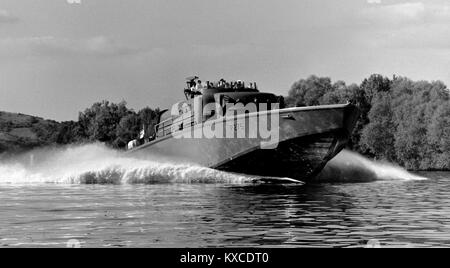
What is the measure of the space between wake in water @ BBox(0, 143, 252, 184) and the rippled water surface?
8118mm

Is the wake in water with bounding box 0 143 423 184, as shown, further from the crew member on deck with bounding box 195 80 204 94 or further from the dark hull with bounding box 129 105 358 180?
the crew member on deck with bounding box 195 80 204 94

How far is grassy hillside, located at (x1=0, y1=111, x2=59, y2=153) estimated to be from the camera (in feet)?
436

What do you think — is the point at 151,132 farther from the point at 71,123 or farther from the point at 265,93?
the point at 71,123

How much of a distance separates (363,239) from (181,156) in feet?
73.2

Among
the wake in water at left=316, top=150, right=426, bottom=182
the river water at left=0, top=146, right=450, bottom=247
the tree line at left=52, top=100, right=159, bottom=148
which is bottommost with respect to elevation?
the river water at left=0, top=146, right=450, bottom=247

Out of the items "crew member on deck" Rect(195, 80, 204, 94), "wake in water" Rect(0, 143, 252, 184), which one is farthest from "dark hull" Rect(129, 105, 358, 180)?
"crew member on deck" Rect(195, 80, 204, 94)

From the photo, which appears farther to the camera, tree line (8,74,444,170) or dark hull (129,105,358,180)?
tree line (8,74,444,170)

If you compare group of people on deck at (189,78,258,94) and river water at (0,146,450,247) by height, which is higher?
group of people on deck at (189,78,258,94)

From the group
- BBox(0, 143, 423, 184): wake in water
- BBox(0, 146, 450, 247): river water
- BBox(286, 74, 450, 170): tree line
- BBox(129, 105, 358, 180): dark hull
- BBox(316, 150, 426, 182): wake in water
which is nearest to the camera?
BBox(0, 146, 450, 247): river water

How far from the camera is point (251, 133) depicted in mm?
34625

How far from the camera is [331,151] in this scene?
35875 millimetres

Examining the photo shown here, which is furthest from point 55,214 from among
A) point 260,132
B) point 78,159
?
point 78,159

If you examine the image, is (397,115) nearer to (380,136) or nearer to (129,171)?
(380,136)

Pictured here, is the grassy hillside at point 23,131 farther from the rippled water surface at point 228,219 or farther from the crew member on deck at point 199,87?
the rippled water surface at point 228,219
